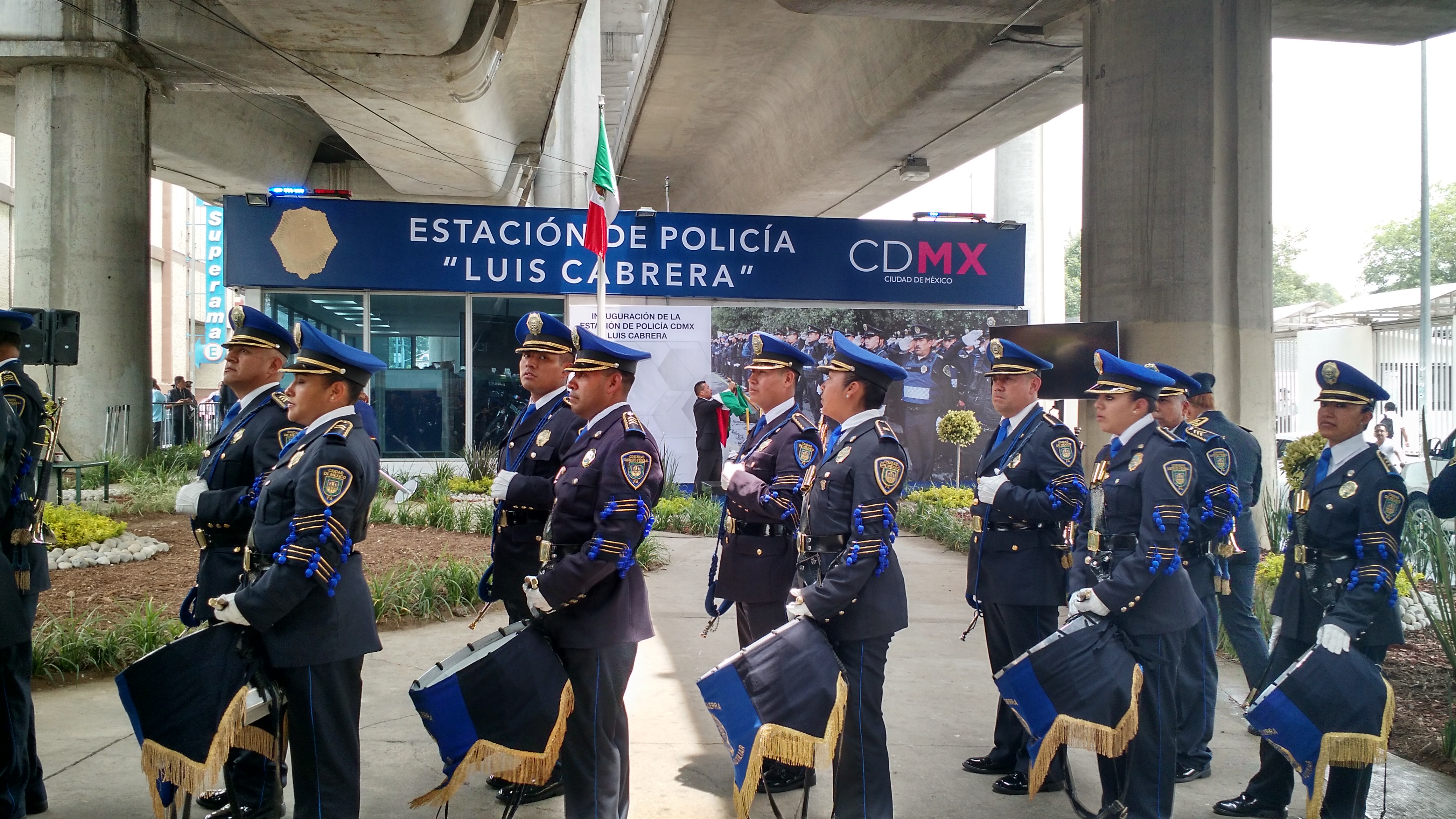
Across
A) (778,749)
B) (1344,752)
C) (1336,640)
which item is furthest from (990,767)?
(778,749)

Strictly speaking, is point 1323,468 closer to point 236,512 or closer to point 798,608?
point 798,608

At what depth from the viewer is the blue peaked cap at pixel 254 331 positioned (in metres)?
4.39

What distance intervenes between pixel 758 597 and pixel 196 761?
246cm

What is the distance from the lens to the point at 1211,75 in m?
10.6

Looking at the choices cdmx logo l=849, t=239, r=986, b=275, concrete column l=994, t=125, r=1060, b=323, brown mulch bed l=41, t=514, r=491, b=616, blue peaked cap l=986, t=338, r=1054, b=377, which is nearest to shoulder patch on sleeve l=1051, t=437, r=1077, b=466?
blue peaked cap l=986, t=338, r=1054, b=377

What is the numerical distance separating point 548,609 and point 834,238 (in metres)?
13.5

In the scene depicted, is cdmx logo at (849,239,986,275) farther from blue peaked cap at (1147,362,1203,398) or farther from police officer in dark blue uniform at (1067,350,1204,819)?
police officer in dark blue uniform at (1067,350,1204,819)

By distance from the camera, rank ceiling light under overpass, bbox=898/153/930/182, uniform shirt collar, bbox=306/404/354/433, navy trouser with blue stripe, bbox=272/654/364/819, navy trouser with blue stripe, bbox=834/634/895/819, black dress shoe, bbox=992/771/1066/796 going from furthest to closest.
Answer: ceiling light under overpass, bbox=898/153/930/182 → black dress shoe, bbox=992/771/1066/796 → navy trouser with blue stripe, bbox=834/634/895/819 → uniform shirt collar, bbox=306/404/354/433 → navy trouser with blue stripe, bbox=272/654/364/819

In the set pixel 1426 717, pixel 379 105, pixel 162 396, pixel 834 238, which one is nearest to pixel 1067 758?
pixel 1426 717

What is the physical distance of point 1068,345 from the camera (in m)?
10.6

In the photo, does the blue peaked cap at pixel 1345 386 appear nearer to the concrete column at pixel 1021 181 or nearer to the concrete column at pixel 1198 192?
the concrete column at pixel 1198 192

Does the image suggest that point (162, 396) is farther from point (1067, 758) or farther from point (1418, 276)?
point (1418, 276)

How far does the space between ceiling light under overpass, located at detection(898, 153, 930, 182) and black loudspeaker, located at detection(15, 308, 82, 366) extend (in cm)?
1596

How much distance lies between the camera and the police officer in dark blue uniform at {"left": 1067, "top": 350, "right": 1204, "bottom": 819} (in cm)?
418
